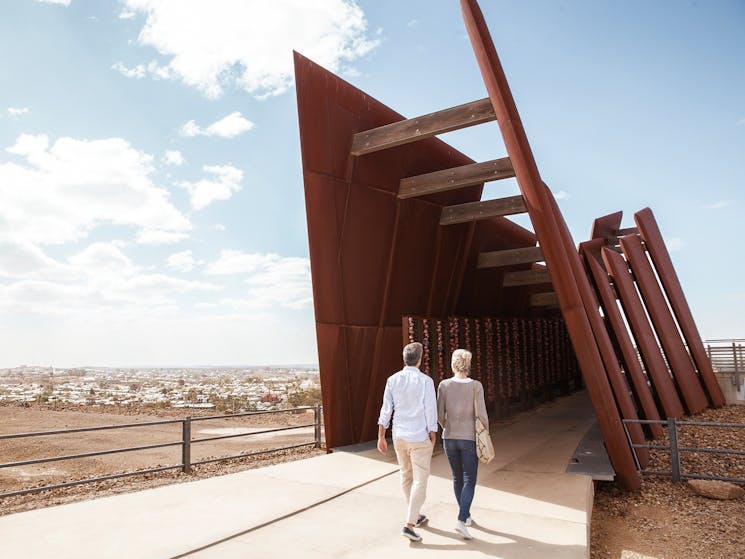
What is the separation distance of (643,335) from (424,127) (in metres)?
8.17

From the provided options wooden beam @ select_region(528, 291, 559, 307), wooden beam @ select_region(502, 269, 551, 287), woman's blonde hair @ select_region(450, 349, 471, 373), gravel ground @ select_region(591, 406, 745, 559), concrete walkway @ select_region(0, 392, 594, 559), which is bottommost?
gravel ground @ select_region(591, 406, 745, 559)

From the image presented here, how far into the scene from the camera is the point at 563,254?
289 inches

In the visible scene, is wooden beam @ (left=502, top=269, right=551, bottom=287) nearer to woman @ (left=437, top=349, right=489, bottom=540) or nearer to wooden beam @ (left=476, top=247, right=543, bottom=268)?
wooden beam @ (left=476, top=247, right=543, bottom=268)

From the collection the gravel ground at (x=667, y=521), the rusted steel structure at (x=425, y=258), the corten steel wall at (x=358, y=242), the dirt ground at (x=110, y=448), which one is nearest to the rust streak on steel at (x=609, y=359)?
the rusted steel structure at (x=425, y=258)

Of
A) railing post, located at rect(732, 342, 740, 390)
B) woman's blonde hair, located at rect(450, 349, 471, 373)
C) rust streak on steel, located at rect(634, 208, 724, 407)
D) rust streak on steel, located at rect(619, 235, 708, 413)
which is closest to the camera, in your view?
woman's blonde hair, located at rect(450, 349, 471, 373)

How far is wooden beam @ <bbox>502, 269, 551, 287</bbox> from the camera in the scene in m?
16.0

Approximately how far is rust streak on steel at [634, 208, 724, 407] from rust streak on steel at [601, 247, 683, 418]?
9.43ft

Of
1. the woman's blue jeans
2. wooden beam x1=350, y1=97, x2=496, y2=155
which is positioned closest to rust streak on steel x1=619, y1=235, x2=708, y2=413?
wooden beam x1=350, y1=97, x2=496, y2=155

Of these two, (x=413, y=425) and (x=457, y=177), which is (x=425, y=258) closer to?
(x=457, y=177)

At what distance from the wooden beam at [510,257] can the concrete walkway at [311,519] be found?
22.5 feet

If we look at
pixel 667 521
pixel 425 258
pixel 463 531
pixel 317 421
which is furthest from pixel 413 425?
pixel 425 258

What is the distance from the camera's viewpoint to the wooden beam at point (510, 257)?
1343cm

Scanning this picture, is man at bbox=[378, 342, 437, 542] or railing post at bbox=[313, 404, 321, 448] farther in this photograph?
railing post at bbox=[313, 404, 321, 448]

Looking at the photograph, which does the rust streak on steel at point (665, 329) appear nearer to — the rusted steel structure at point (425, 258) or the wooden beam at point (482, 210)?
the rusted steel structure at point (425, 258)
